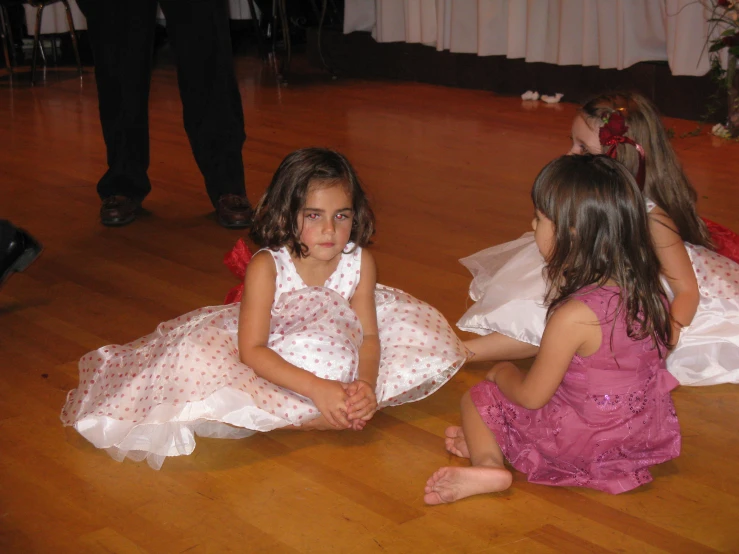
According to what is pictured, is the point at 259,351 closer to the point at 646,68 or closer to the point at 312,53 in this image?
the point at 646,68

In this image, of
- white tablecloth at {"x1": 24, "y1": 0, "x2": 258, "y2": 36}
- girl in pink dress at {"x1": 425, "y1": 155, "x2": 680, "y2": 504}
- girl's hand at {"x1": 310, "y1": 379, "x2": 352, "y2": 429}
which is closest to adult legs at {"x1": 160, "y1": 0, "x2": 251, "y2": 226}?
girl's hand at {"x1": 310, "y1": 379, "x2": 352, "y2": 429}

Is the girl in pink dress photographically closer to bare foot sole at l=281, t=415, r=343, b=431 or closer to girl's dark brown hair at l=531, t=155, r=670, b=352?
girl's dark brown hair at l=531, t=155, r=670, b=352

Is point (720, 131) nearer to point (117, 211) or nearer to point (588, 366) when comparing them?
point (117, 211)

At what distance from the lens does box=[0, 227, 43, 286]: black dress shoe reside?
7.55 ft

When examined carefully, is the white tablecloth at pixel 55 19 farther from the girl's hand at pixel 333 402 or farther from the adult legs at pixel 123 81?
the girl's hand at pixel 333 402

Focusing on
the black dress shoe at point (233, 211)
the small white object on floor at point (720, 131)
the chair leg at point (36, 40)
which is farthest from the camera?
the chair leg at point (36, 40)

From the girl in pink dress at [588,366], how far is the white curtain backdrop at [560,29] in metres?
3.06

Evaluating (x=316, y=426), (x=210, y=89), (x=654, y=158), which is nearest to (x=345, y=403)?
(x=316, y=426)

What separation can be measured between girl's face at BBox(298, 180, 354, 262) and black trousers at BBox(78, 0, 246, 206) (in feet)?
4.31

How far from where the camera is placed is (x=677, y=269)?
1.84m

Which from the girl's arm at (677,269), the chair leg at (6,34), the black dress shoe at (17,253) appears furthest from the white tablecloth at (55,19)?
the girl's arm at (677,269)

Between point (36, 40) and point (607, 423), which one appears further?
point (36, 40)

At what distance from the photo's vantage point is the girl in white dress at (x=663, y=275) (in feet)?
6.06

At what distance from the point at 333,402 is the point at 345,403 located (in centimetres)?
2
